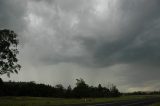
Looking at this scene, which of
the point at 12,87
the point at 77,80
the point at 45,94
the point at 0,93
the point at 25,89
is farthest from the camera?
the point at 77,80

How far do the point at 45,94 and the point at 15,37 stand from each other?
63713 millimetres

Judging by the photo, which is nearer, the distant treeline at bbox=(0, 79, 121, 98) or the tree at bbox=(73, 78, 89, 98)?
the distant treeline at bbox=(0, 79, 121, 98)

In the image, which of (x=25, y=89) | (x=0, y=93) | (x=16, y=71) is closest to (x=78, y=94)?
(x=25, y=89)

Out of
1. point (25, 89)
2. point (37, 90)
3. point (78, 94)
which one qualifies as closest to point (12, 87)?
point (25, 89)

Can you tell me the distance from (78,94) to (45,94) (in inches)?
570

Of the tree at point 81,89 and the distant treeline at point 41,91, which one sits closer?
the distant treeline at point 41,91

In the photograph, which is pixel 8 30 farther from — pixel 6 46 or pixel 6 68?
pixel 6 68

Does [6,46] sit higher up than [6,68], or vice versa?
[6,46]

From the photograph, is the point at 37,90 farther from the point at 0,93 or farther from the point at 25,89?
the point at 0,93

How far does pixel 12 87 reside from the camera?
11075 centimetres

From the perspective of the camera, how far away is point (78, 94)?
13062 centimetres

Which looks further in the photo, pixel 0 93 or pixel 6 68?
pixel 0 93

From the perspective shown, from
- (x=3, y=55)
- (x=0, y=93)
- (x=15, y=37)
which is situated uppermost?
(x=15, y=37)

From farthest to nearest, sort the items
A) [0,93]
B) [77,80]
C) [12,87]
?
[77,80] < [12,87] < [0,93]
